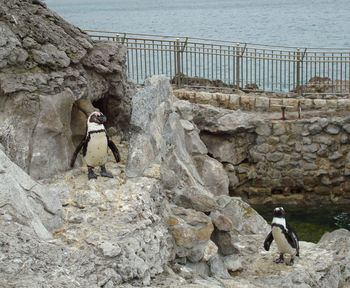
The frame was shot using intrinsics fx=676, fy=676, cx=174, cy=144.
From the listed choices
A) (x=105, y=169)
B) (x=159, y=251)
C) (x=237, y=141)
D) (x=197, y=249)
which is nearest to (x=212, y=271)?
(x=197, y=249)

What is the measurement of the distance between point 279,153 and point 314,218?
82.6 inches

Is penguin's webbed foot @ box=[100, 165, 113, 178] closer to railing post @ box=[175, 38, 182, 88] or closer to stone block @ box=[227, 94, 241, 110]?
stone block @ box=[227, 94, 241, 110]

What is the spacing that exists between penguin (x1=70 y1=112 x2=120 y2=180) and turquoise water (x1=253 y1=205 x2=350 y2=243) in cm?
832

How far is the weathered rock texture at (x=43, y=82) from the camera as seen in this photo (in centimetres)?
948

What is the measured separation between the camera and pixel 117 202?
8.78 meters

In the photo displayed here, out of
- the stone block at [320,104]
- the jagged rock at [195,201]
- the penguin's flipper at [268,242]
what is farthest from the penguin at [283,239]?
the stone block at [320,104]

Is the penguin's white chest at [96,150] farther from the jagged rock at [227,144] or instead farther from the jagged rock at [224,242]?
the jagged rock at [227,144]

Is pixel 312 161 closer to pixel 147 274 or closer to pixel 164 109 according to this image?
pixel 164 109

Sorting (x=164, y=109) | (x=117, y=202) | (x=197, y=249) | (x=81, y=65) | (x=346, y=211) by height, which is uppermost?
(x=81, y=65)

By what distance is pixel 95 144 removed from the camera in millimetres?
9609

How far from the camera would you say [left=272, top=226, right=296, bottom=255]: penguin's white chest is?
10.3 meters

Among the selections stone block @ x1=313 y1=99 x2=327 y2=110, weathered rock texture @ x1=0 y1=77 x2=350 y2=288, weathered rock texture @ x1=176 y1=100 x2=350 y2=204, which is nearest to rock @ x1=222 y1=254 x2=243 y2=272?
weathered rock texture @ x1=0 y1=77 x2=350 y2=288

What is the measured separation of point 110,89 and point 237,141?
26.4ft

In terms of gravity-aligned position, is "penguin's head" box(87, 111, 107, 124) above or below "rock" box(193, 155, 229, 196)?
above
